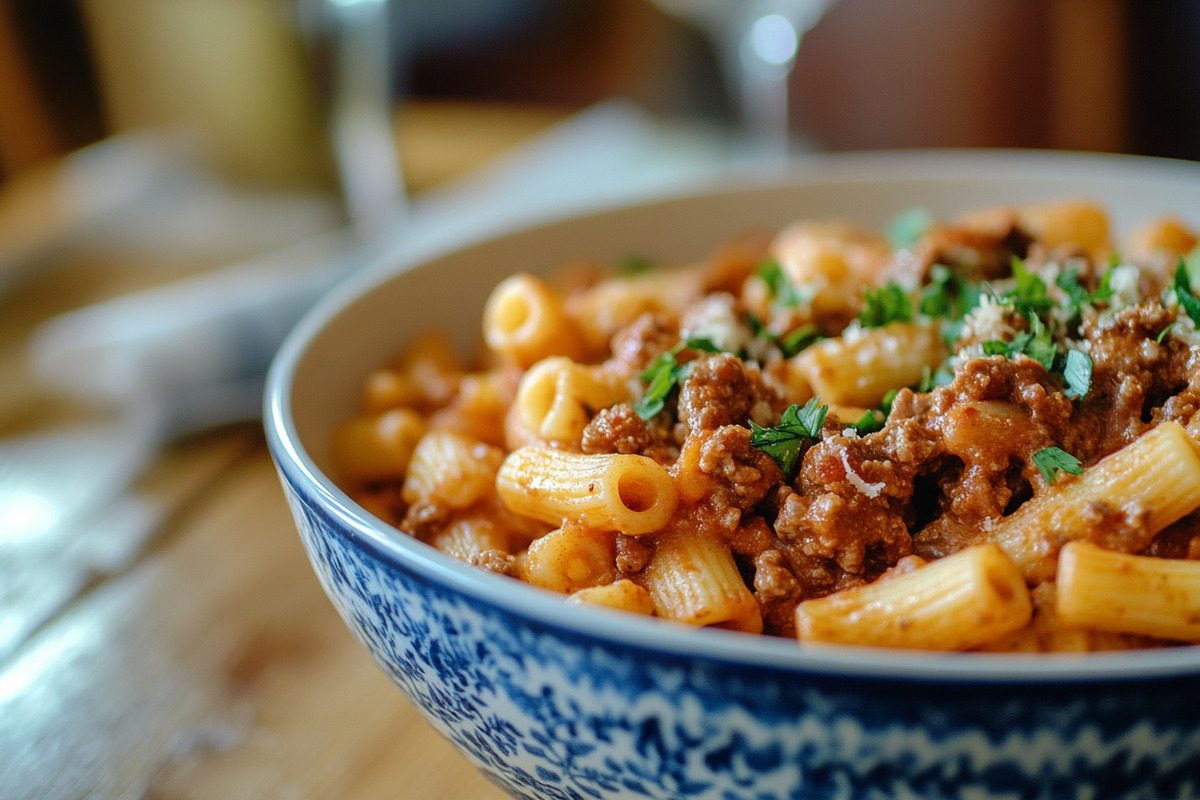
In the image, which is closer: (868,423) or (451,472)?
(868,423)

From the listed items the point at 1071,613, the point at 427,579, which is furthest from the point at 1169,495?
the point at 427,579

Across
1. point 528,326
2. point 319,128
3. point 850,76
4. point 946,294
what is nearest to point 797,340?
point 946,294

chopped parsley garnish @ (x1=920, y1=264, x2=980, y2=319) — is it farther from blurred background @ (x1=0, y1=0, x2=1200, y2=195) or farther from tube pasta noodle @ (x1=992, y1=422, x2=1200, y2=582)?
blurred background @ (x1=0, y1=0, x2=1200, y2=195)

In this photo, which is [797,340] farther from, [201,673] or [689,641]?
[201,673]

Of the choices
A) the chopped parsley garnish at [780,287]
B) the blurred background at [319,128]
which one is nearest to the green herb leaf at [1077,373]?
the chopped parsley garnish at [780,287]

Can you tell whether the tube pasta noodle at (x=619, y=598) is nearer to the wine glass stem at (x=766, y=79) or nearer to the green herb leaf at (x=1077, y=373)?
the green herb leaf at (x=1077, y=373)

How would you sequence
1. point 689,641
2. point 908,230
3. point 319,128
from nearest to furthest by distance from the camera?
point 689,641 → point 908,230 → point 319,128

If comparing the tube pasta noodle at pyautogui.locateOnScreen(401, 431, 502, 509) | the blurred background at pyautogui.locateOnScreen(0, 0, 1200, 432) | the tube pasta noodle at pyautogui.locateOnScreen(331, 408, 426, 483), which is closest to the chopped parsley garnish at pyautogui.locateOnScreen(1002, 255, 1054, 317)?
the tube pasta noodle at pyautogui.locateOnScreen(401, 431, 502, 509)

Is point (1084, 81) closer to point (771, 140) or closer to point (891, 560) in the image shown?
point (771, 140)
